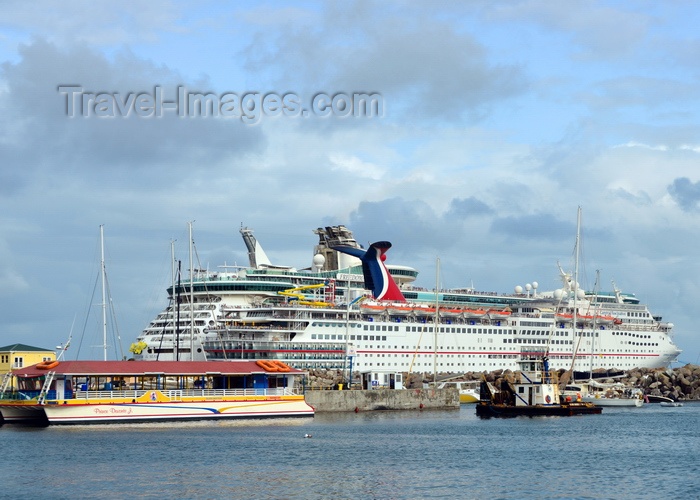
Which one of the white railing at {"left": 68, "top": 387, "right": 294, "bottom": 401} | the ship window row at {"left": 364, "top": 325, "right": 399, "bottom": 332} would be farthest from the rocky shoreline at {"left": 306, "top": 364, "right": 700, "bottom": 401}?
the white railing at {"left": 68, "top": 387, "right": 294, "bottom": 401}

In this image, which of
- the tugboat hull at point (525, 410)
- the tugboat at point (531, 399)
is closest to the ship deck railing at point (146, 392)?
the tugboat hull at point (525, 410)

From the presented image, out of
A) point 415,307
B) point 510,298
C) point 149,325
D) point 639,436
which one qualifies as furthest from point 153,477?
point 510,298

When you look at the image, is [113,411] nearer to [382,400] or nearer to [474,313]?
[382,400]

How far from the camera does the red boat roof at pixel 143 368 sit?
60594 millimetres

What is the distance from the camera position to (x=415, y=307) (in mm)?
103875

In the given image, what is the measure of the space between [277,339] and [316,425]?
93.1ft

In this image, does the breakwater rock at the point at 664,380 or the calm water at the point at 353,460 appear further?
the breakwater rock at the point at 664,380

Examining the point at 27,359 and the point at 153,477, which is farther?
the point at 27,359

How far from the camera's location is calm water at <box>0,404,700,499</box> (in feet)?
127

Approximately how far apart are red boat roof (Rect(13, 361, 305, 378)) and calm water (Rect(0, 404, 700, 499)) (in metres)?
3.16

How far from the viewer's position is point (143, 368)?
207 ft

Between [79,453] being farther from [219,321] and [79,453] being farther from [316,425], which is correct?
[219,321]

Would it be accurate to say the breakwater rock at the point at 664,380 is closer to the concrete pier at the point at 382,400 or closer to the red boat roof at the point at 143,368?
the concrete pier at the point at 382,400

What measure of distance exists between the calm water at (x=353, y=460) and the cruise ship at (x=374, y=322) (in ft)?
86.3
